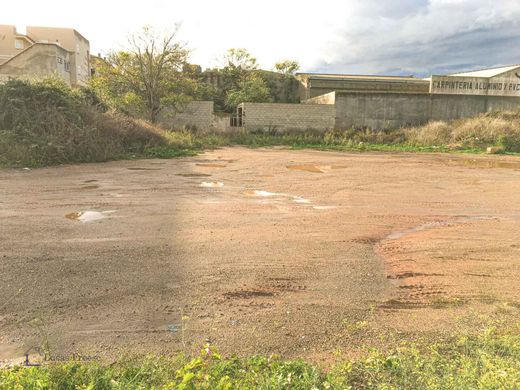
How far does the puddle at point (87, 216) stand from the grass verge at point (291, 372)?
4.22 m

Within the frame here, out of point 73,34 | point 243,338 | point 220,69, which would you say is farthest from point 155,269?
point 73,34

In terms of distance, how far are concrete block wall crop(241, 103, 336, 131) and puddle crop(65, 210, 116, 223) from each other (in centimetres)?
1757

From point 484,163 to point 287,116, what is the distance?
461 inches

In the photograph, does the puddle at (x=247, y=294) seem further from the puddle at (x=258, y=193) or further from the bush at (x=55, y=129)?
the bush at (x=55, y=129)

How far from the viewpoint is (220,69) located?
1310 inches

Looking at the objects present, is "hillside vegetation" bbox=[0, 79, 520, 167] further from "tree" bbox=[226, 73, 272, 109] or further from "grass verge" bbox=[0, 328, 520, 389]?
"grass verge" bbox=[0, 328, 520, 389]

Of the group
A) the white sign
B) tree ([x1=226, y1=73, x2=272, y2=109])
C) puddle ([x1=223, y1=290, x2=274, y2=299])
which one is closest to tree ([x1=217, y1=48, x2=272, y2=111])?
tree ([x1=226, y1=73, x2=272, y2=109])

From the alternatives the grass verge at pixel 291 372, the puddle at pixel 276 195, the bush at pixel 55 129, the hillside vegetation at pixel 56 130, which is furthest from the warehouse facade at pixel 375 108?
the grass verge at pixel 291 372

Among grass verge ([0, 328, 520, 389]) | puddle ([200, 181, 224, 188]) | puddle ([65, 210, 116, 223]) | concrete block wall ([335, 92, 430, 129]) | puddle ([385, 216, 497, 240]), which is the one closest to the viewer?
grass verge ([0, 328, 520, 389])

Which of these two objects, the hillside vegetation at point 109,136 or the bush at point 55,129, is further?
the hillside vegetation at point 109,136

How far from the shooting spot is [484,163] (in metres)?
15.9

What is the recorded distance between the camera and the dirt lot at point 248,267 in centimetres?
346

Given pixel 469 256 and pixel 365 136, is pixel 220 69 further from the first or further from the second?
pixel 469 256

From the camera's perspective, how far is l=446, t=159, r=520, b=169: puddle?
49.4 feet
